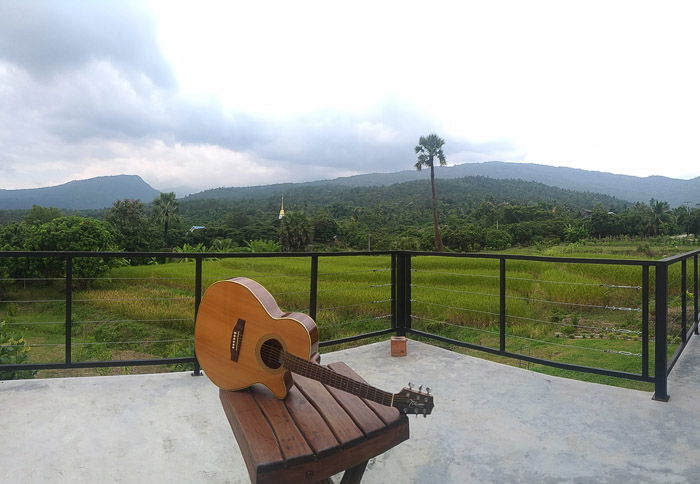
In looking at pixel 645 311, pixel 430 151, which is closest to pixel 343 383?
pixel 645 311

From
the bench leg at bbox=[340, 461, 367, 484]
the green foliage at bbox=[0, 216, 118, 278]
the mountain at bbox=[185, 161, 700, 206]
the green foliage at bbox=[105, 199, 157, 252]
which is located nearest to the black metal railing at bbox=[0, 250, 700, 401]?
the bench leg at bbox=[340, 461, 367, 484]

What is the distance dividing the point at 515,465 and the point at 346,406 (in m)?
0.87

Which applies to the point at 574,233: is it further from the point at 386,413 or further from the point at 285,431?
the point at 285,431

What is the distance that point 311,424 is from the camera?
4.15 ft

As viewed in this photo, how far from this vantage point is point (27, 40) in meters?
7.61

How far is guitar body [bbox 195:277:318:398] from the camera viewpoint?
4.75ft

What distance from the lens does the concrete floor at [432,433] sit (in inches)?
65.4

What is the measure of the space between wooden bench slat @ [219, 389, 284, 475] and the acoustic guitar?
0.07 metres

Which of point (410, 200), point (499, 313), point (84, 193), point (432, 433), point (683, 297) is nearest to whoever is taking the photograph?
point (432, 433)

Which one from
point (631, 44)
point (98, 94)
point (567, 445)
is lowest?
point (567, 445)

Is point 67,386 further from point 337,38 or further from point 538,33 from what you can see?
point 538,33

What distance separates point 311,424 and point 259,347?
371mm

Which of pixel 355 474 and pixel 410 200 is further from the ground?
pixel 410 200

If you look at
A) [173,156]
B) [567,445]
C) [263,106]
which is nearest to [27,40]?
[263,106]
